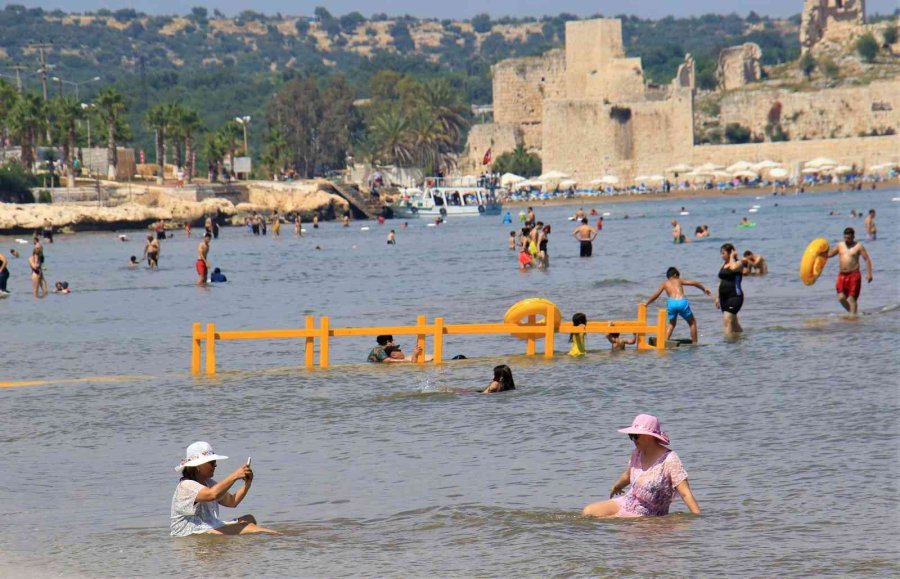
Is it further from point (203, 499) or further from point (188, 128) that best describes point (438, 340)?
point (188, 128)

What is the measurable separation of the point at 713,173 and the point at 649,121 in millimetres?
6995

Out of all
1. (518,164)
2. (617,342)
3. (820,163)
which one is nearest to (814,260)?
(617,342)

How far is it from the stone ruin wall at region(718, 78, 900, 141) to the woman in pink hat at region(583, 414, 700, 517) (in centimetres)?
10351

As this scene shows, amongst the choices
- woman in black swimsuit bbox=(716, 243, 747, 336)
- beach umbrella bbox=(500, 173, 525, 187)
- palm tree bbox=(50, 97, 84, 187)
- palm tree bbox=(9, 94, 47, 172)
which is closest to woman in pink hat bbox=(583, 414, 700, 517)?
woman in black swimsuit bbox=(716, 243, 747, 336)

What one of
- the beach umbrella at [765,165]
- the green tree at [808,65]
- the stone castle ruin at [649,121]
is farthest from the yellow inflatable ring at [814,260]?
the green tree at [808,65]

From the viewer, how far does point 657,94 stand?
109625mm

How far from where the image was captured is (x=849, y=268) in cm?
2205

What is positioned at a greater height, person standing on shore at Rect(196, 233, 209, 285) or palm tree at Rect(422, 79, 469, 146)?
palm tree at Rect(422, 79, 469, 146)

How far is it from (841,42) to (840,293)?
106 m

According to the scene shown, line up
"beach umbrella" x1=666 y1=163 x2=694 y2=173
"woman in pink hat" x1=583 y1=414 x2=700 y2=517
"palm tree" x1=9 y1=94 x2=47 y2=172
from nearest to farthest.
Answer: "woman in pink hat" x1=583 y1=414 x2=700 y2=517 → "palm tree" x1=9 y1=94 x2=47 y2=172 → "beach umbrella" x1=666 y1=163 x2=694 y2=173

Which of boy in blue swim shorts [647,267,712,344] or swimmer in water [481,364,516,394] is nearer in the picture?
swimmer in water [481,364,516,394]

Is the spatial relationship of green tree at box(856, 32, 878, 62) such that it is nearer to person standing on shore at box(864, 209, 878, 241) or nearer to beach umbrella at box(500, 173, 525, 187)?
beach umbrella at box(500, 173, 525, 187)

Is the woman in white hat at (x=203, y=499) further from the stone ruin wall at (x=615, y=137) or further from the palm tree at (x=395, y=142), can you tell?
the palm tree at (x=395, y=142)

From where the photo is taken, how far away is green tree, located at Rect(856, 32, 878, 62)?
120 meters
